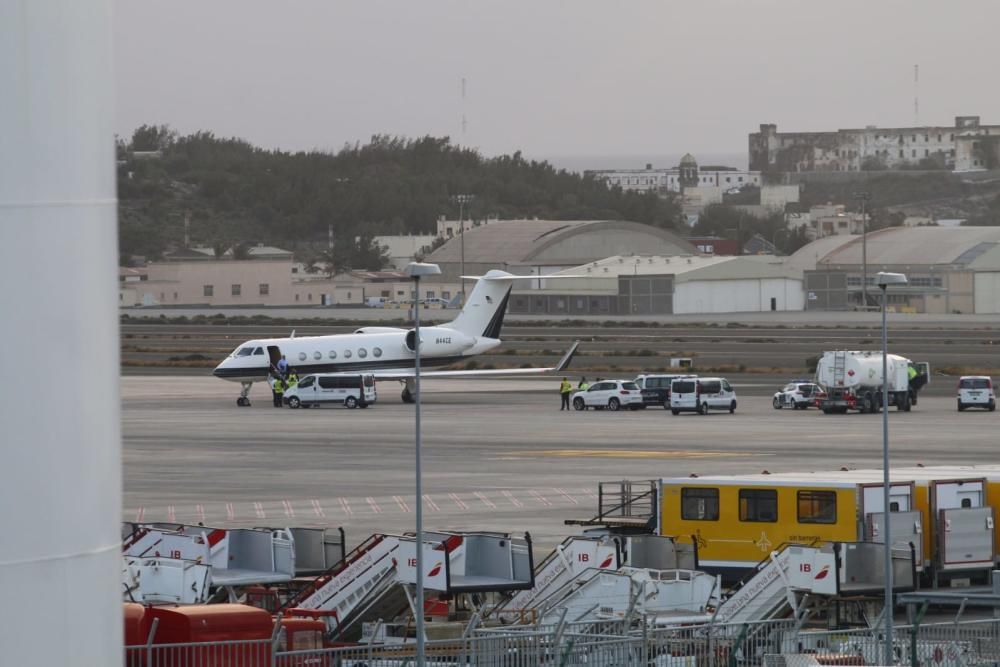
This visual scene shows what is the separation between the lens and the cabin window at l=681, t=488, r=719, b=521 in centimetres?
2845

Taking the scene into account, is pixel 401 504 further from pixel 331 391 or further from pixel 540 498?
pixel 331 391

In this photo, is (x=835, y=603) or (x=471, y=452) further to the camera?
(x=471, y=452)

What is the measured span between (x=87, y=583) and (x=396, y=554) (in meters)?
18.2

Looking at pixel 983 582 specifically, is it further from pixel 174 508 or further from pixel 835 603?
pixel 174 508

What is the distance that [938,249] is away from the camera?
162625 millimetres

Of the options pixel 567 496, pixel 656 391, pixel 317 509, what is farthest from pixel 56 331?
pixel 656 391

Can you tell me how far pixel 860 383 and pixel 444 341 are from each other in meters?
21.1

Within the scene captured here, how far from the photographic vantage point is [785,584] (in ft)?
79.0

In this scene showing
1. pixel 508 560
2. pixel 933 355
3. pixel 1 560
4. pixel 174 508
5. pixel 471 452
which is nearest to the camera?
pixel 1 560

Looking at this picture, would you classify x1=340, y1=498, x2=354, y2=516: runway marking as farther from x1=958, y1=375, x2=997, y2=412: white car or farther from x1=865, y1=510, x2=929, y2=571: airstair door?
x1=958, y1=375, x2=997, y2=412: white car

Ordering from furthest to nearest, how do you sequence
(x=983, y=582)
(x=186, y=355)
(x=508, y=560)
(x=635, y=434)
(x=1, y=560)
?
(x=186, y=355)
(x=635, y=434)
(x=983, y=582)
(x=508, y=560)
(x=1, y=560)

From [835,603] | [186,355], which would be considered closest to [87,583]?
[835,603]

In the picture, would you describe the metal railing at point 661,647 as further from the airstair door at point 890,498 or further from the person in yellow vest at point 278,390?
the person in yellow vest at point 278,390

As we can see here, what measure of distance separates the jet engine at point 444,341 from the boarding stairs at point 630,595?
180 ft
